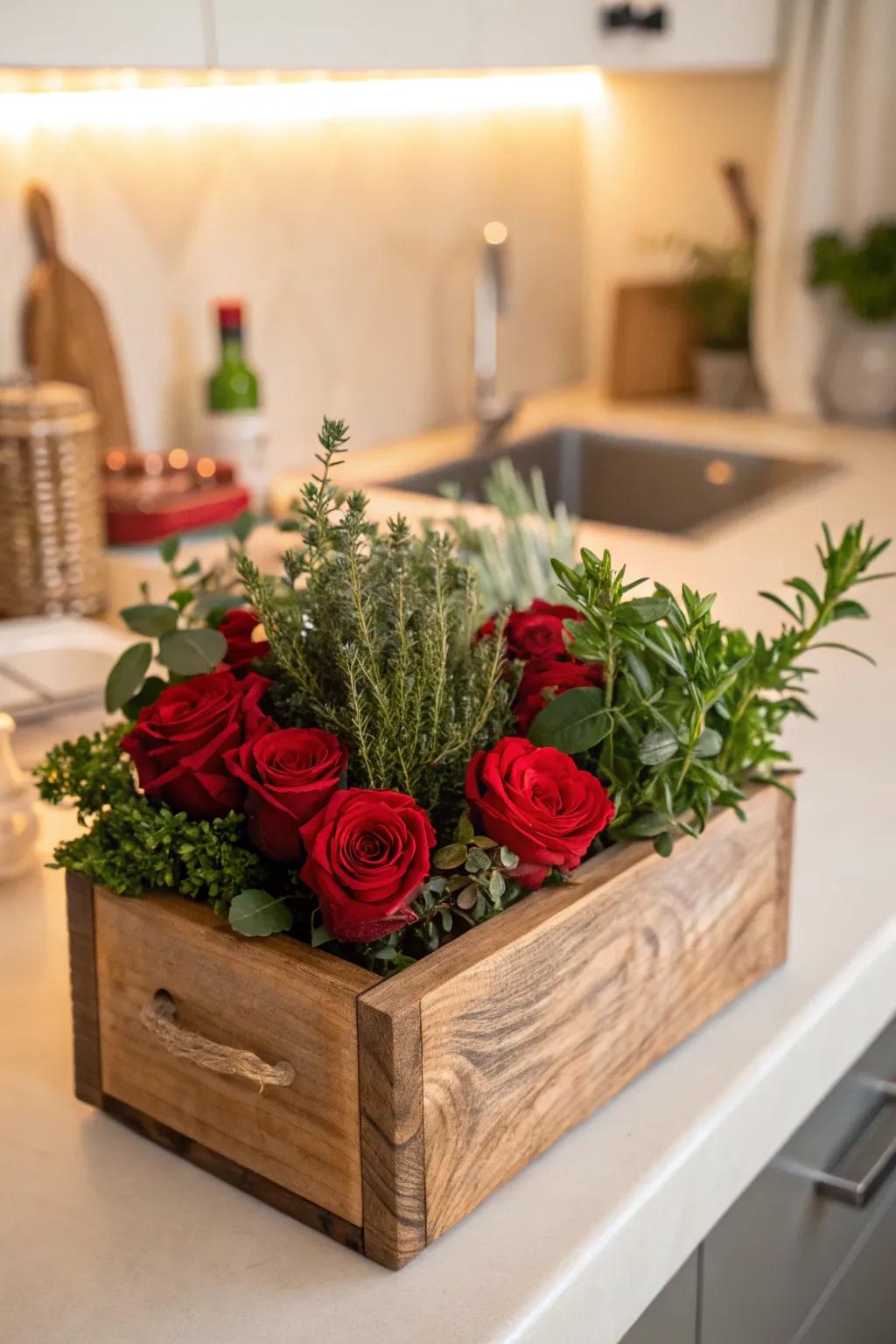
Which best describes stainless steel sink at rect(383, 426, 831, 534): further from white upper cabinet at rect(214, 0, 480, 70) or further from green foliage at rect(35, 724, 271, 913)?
green foliage at rect(35, 724, 271, 913)

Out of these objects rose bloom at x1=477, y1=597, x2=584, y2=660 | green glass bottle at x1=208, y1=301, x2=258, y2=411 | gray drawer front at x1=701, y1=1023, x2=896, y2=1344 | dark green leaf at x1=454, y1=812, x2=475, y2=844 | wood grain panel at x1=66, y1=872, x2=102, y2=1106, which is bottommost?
gray drawer front at x1=701, y1=1023, x2=896, y2=1344

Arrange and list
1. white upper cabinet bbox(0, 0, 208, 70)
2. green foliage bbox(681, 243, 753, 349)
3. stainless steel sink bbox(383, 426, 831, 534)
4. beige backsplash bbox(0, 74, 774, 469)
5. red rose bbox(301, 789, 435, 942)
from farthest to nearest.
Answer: green foliage bbox(681, 243, 753, 349) → stainless steel sink bbox(383, 426, 831, 534) → beige backsplash bbox(0, 74, 774, 469) → white upper cabinet bbox(0, 0, 208, 70) → red rose bbox(301, 789, 435, 942)

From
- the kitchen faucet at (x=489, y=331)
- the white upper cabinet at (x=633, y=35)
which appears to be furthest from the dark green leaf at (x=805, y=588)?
the kitchen faucet at (x=489, y=331)

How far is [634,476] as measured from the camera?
230 centimetres

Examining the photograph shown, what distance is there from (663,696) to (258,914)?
0.73ft

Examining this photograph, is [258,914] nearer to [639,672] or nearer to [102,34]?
[639,672]

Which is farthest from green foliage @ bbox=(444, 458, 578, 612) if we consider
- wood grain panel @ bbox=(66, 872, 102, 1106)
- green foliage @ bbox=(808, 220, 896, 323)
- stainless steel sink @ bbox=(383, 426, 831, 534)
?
green foliage @ bbox=(808, 220, 896, 323)

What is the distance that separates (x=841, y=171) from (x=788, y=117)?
0.13m

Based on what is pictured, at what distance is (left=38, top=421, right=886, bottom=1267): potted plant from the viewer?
62 centimetres

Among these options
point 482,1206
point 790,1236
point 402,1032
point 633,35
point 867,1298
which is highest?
point 633,35

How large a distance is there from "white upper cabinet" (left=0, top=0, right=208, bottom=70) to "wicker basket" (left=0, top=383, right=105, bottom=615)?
0.31m

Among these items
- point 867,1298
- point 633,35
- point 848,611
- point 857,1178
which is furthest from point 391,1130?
point 633,35

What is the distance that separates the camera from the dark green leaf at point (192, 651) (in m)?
0.76

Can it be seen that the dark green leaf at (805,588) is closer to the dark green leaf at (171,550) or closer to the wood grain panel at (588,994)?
the wood grain panel at (588,994)
